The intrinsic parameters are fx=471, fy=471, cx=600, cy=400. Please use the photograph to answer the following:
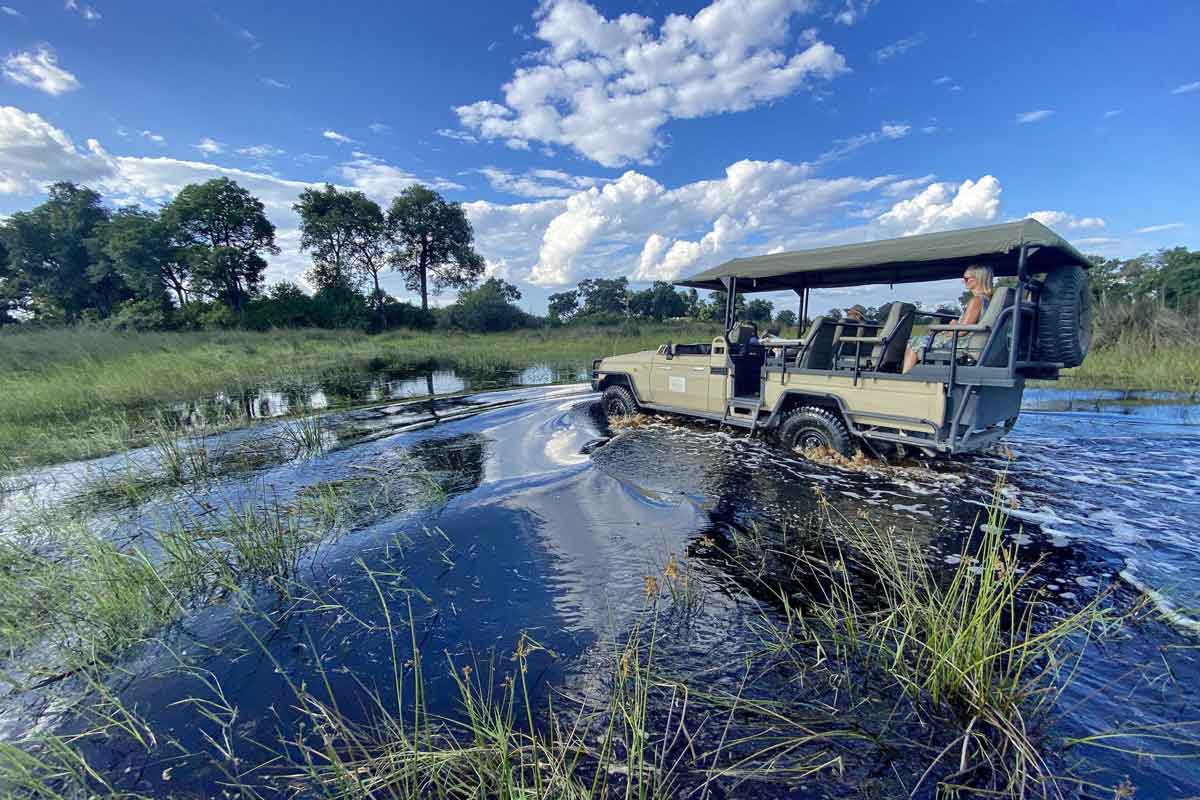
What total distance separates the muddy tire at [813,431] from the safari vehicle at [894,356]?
2cm

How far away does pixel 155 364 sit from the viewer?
1320 cm

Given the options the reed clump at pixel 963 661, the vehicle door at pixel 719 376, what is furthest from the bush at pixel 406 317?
the reed clump at pixel 963 661

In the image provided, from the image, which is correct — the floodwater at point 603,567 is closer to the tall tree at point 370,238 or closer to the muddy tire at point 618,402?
the muddy tire at point 618,402

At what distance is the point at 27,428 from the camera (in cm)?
764

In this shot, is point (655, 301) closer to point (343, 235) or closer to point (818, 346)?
point (343, 235)

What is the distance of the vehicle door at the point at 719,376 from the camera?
731cm

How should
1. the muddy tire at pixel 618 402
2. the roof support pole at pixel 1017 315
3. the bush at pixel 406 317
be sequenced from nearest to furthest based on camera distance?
the roof support pole at pixel 1017 315 → the muddy tire at pixel 618 402 → the bush at pixel 406 317

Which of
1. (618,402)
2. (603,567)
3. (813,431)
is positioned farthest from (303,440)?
(813,431)

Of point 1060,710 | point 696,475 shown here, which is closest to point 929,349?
point 696,475

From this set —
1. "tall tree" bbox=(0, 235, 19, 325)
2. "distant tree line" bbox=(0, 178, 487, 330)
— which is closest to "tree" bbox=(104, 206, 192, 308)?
"distant tree line" bbox=(0, 178, 487, 330)

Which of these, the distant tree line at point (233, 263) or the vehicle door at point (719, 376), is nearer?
the vehicle door at point (719, 376)

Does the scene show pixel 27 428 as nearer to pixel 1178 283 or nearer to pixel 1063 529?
pixel 1063 529

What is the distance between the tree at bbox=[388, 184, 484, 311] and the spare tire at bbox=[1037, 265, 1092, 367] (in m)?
41.0

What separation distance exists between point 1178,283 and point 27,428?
44231 mm
